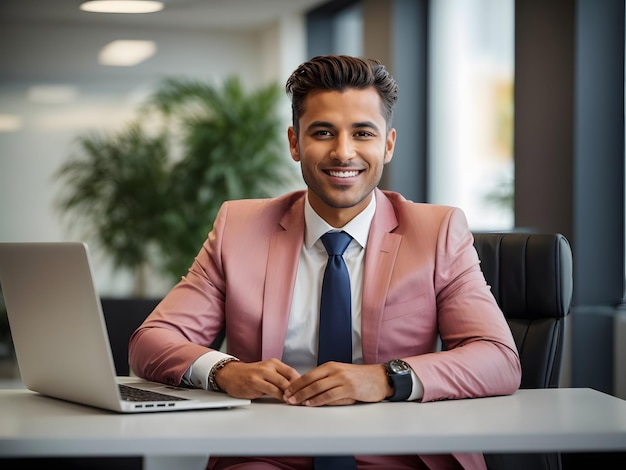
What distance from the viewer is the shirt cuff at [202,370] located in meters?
2.07

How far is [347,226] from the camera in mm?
2381

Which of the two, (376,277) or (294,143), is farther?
(294,143)

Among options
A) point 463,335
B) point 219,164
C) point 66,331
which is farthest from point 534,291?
point 219,164

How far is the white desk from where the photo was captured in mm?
1586

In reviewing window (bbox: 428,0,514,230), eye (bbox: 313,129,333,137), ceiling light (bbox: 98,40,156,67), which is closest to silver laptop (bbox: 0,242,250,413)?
eye (bbox: 313,129,333,137)

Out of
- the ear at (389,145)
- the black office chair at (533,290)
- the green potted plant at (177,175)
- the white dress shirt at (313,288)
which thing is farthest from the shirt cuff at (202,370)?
the green potted plant at (177,175)

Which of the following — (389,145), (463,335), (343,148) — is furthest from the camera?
(389,145)

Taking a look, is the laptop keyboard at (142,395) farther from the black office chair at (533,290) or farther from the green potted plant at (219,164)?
the green potted plant at (219,164)

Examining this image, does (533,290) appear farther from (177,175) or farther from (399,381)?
(177,175)

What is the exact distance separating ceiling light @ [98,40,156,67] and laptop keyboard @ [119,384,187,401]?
22.5ft

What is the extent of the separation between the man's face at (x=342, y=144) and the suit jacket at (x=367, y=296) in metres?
0.12

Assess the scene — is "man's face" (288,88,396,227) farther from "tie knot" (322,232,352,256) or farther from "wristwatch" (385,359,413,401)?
"wristwatch" (385,359,413,401)

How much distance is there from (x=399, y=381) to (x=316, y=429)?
34 cm

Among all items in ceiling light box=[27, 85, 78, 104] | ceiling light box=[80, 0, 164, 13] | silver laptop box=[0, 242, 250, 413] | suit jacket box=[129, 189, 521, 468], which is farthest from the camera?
ceiling light box=[27, 85, 78, 104]
